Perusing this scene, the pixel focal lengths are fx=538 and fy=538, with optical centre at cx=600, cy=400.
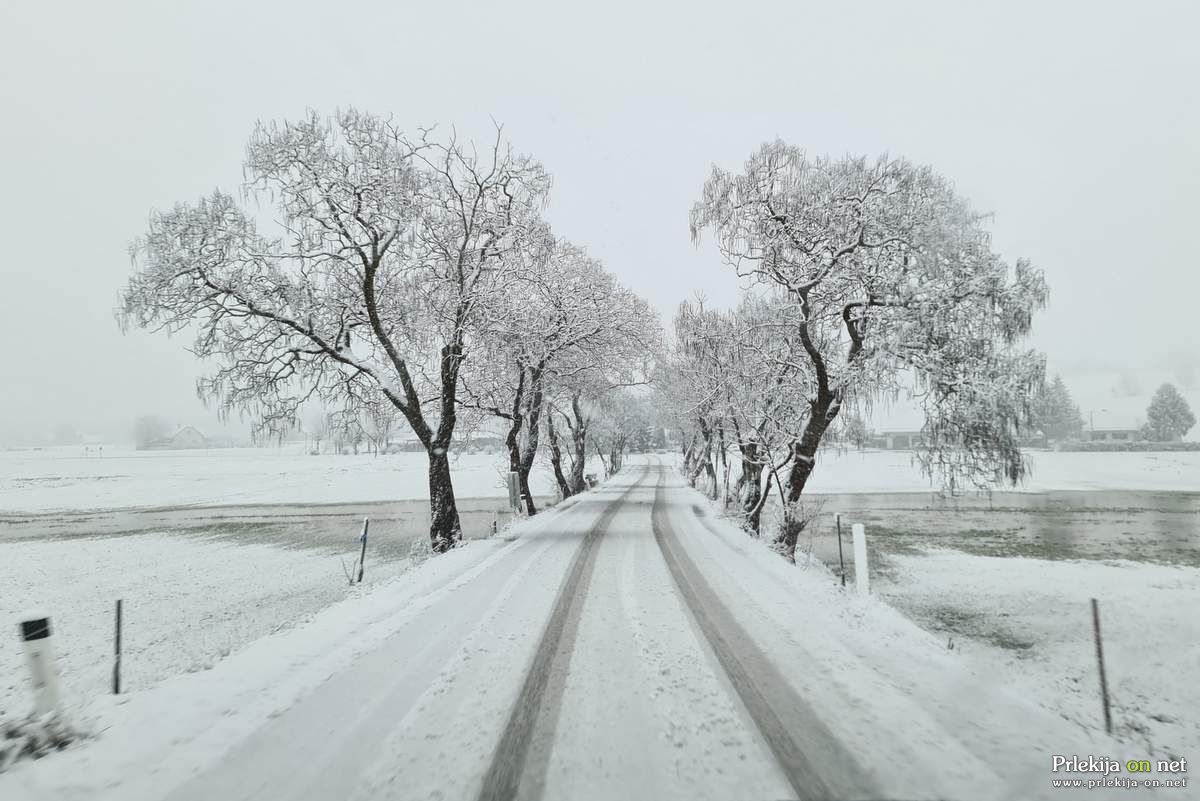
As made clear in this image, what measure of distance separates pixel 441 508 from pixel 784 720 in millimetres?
11377

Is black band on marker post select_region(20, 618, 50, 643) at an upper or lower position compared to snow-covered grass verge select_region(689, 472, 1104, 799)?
upper

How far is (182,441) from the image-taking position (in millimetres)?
171000

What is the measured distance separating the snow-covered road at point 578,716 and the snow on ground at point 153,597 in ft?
5.68

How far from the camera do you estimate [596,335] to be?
770 inches

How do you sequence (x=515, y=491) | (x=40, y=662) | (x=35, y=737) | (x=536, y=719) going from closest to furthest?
1. (x=35, y=737)
2. (x=536, y=719)
3. (x=40, y=662)
4. (x=515, y=491)

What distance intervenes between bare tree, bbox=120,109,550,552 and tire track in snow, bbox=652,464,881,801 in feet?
31.2

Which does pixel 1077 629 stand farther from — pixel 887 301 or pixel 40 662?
pixel 40 662

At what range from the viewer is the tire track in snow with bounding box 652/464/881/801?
10.5ft

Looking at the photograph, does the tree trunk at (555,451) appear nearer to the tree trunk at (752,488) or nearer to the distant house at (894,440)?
the tree trunk at (752,488)

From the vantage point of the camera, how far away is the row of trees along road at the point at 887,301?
37.7ft

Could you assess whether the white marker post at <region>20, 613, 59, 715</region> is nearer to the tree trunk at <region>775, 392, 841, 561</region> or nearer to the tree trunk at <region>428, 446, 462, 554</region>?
the tree trunk at <region>428, 446, 462, 554</region>

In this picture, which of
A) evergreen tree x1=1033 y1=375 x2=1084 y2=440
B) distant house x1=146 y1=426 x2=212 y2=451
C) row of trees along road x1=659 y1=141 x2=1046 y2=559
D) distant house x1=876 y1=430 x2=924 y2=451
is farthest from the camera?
distant house x1=146 y1=426 x2=212 y2=451

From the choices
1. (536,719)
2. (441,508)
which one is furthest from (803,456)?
(536,719)

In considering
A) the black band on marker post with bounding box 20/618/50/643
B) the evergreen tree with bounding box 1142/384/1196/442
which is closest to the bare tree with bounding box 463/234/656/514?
the black band on marker post with bounding box 20/618/50/643
